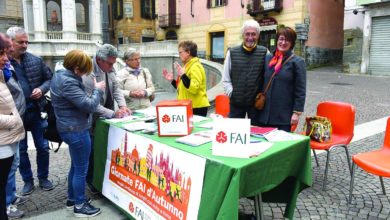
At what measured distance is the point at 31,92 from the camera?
3541 mm

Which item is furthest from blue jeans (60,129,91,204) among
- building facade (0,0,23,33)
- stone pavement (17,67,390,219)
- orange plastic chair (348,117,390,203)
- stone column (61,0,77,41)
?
building facade (0,0,23,33)

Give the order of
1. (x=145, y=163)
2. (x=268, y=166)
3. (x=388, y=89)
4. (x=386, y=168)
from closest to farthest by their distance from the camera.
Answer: (x=268, y=166)
(x=145, y=163)
(x=386, y=168)
(x=388, y=89)

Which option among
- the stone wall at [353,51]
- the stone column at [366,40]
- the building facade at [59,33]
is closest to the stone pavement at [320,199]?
the stone column at [366,40]

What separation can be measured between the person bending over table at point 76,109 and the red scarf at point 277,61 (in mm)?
1758

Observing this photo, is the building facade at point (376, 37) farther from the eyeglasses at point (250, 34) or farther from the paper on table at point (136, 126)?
the paper on table at point (136, 126)

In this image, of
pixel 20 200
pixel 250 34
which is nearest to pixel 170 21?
pixel 250 34

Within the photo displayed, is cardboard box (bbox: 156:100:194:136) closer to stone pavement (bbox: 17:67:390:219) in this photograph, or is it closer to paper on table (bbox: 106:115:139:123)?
paper on table (bbox: 106:115:139:123)

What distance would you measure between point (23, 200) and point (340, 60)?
21340 millimetres

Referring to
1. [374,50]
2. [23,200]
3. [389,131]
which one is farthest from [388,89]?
[23,200]

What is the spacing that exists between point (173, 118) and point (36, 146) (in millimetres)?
1780

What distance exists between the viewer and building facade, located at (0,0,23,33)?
27.7 metres

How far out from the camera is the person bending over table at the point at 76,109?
2853mm

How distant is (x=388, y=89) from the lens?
11.3 meters

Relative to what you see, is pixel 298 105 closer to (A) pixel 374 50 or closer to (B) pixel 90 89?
(B) pixel 90 89
